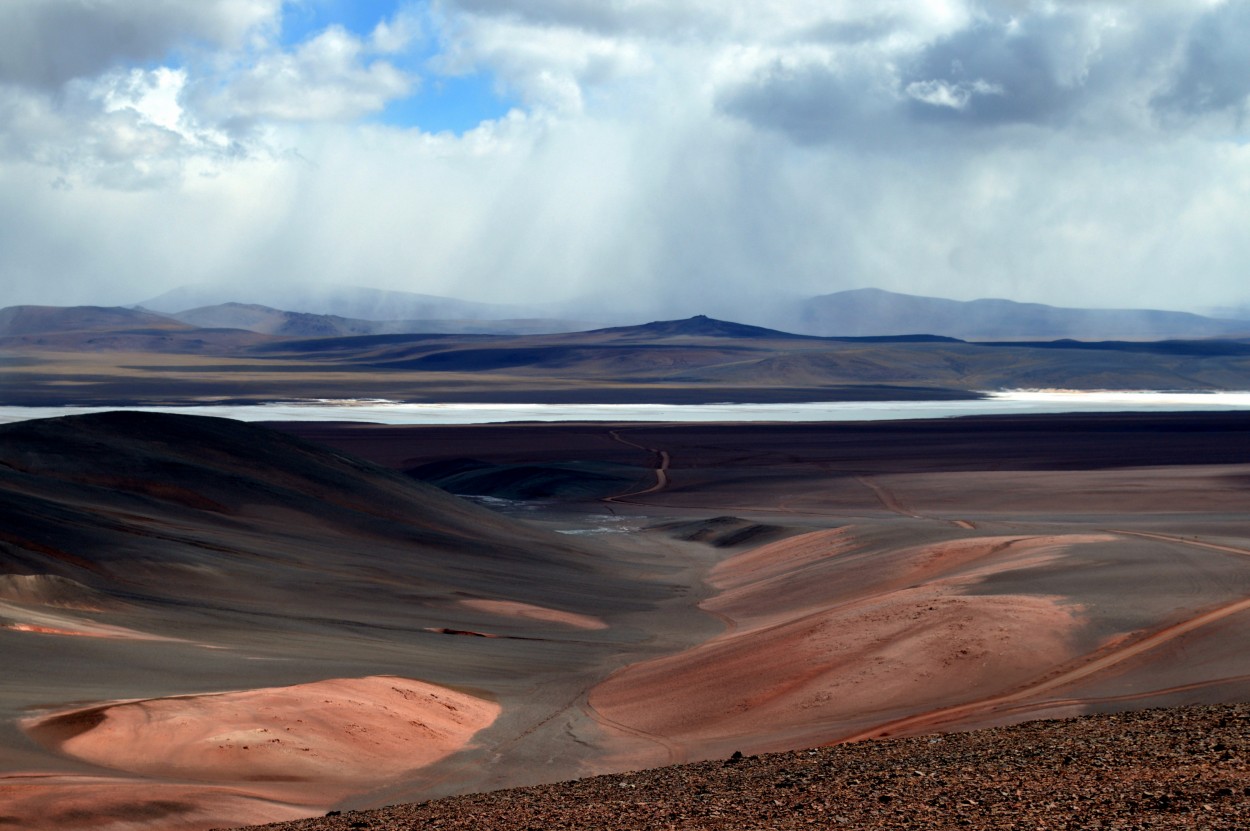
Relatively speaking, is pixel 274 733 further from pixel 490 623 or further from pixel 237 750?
pixel 490 623

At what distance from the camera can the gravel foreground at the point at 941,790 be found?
8086 millimetres

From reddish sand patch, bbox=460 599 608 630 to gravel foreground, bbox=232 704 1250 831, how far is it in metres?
12.2

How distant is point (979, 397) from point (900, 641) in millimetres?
102201

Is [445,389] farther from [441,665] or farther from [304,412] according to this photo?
[441,665]

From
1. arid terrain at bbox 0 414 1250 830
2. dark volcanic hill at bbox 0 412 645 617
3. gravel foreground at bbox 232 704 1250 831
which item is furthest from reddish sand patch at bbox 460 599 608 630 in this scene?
gravel foreground at bbox 232 704 1250 831

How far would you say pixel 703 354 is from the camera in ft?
559

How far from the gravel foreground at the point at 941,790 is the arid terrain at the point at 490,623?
6.17 feet

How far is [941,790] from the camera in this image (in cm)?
887

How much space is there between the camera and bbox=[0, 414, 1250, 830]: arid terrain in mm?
13258

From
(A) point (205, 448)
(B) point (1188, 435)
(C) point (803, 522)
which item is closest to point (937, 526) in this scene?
(C) point (803, 522)

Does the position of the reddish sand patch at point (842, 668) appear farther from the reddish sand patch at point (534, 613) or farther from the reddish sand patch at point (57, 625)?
the reddish sand patch at point (57, 625)

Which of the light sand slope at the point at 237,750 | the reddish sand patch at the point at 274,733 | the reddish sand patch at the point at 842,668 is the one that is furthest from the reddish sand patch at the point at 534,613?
the reddish sand patch at the point at 274,733

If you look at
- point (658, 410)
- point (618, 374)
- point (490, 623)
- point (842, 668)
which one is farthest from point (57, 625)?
point (618, 374)

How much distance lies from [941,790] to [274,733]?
24.8 feet
